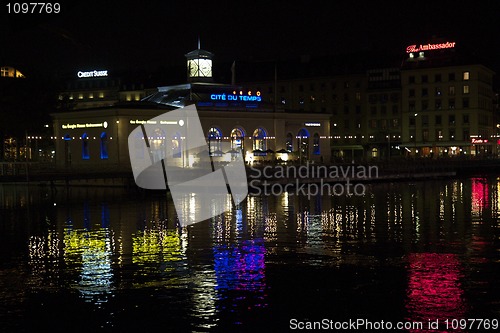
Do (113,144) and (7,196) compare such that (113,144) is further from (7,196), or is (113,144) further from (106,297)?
(106,297)

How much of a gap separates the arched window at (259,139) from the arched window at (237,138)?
2.16 meters

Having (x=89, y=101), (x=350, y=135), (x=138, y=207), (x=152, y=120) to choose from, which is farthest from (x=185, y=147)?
(x=89, y=101)

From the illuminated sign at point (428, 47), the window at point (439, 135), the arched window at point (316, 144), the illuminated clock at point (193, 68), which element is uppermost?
the illuminated sign at point (428, 47)

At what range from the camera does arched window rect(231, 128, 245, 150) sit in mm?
96125

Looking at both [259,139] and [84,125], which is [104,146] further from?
[259,139]

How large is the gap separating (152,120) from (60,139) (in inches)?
498

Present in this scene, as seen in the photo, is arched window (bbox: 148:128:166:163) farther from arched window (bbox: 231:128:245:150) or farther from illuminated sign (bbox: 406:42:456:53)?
illuminated sign (bbox: 406:42:456:53)

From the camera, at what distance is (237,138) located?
317 ft

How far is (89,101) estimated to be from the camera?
162625 millimetres

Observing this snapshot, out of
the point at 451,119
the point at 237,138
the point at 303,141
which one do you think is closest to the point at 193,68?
the point at 237,138

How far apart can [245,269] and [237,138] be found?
226ft

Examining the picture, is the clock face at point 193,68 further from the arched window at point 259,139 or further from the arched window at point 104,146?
A: the arched window at point 104,146

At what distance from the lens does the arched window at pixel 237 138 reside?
96125 mm

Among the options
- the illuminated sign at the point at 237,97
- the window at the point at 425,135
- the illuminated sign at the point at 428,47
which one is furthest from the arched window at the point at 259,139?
the illuminated sign at the point at 428,47
